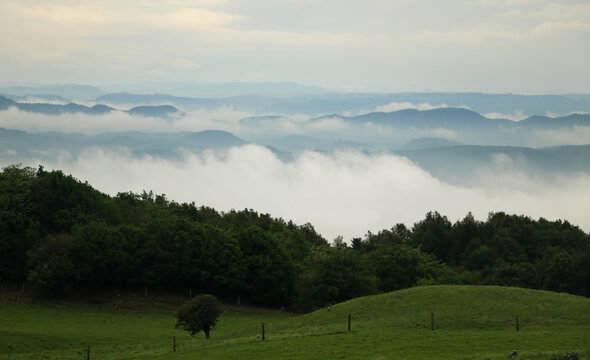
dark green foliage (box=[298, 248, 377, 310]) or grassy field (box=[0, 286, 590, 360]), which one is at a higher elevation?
dark green foliage (box=[298, 248, 377, 310])

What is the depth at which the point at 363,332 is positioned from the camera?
3016 centimetres

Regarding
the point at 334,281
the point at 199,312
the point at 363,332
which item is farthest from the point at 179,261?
the point at 363,332

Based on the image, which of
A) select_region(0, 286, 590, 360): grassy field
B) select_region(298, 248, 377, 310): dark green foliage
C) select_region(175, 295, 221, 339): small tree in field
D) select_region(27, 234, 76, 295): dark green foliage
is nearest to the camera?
select_region(0, 286, 590, 360): grassy field

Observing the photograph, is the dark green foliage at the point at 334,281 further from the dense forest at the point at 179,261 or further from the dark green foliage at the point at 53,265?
the dark green foliage at the point at 53,265

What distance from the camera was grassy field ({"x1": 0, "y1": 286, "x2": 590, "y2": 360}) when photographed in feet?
83.1

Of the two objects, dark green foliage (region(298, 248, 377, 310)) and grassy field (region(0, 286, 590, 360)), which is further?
dark green foliage (region(298, 248, 377, 310))

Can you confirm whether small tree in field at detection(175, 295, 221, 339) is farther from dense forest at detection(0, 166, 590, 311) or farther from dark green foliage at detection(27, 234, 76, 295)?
dark green foliage at detection(27, 234, 76, 295)

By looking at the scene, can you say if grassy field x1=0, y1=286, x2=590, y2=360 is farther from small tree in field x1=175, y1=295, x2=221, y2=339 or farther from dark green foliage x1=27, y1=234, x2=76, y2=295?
dark green foliage x1=27, y1=234, x2=76, y2=295

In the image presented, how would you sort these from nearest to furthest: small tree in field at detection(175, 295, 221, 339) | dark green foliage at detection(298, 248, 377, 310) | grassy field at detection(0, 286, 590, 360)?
1. grassy field at detection(0, 286, 590, 360)
2. small tree in field at detection(175, 295, 221, 339)
3. dark green foliage at detection(298, 248, 377, 310)

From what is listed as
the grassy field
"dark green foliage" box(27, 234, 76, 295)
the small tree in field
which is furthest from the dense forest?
the small tree in field

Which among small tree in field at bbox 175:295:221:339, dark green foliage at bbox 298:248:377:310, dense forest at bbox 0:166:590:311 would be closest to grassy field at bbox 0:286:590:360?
small tree in field at bbox 175:295:221:339

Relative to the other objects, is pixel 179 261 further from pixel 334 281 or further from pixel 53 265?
pixel 334 281

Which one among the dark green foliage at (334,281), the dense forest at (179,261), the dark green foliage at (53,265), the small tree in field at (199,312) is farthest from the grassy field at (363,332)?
→ the dark green foliage at (334,281)

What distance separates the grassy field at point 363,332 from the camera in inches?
997
